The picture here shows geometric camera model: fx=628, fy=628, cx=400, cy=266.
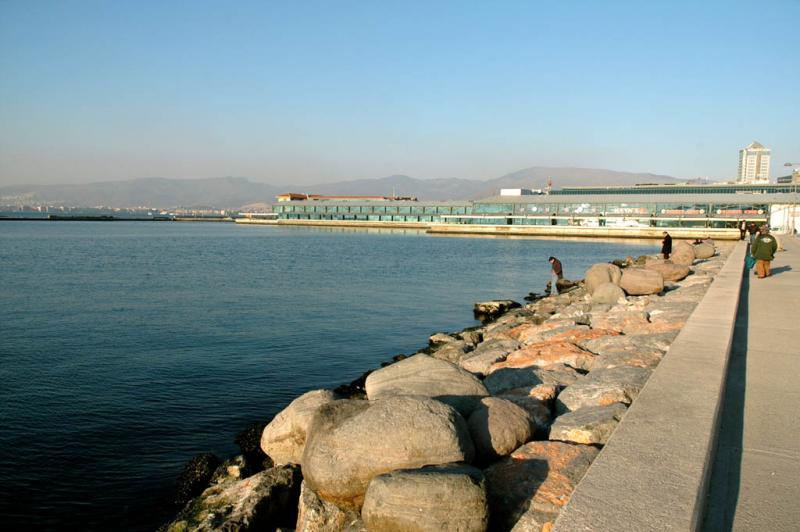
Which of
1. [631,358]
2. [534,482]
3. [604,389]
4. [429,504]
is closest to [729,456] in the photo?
[534,482]

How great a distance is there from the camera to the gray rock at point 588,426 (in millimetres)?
6184

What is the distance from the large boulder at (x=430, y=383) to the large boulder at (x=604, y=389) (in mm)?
1194

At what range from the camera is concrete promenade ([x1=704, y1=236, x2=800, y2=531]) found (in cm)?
435

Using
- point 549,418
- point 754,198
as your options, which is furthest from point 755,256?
point 754,198

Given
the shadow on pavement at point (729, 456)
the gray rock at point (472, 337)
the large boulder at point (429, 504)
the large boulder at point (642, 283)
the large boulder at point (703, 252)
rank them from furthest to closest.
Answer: the large boulder at point (703, 252), the large boulder at point (642, 283), the gray rock at point (472, 337), the large boulder at point (429, 504), the shadow on pavement at point (729, 456)

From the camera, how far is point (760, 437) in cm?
572

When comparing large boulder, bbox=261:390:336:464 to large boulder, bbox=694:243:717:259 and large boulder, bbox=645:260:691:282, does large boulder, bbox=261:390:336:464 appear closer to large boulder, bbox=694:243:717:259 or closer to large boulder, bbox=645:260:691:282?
large boulder, bbox=645:260:691:282

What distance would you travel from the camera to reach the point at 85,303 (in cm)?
2531

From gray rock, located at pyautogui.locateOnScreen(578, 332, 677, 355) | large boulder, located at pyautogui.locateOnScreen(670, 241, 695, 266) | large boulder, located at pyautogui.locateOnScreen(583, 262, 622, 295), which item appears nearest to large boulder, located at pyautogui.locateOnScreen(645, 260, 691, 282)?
large boulder, located at pyautogui.locateOnScreen(583, 262, 622, 295)

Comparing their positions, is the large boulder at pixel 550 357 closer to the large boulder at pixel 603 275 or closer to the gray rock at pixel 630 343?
the gray rock at pixel 630 343

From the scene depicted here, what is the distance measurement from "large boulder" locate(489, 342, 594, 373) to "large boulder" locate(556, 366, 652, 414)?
75.4 inches

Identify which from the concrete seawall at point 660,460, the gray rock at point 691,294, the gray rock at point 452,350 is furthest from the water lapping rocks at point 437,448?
the gray rock at point 691,294

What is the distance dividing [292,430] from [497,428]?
2.57 meters

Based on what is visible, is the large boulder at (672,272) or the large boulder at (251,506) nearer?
the large boulder at (251,506)
